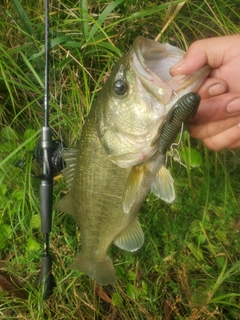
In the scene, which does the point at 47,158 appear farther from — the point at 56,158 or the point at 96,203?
the point at 96,203

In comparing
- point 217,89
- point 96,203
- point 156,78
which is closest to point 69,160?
point 96,203

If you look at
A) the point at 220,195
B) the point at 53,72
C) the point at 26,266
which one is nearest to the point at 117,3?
the point at 53,72

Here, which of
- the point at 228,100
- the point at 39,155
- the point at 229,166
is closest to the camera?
the point at 228,100

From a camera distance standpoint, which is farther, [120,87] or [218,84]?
[218,84]

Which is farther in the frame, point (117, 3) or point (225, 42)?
point (117, 3)

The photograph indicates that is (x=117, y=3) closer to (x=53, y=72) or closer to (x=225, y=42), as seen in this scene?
(x=53, y=72)

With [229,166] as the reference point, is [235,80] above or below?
above

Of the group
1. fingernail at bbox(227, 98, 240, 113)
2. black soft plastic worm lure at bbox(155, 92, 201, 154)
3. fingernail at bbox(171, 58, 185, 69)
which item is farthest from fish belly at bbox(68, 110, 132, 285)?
fingernail at bbox(227, 98, 240, 113)
